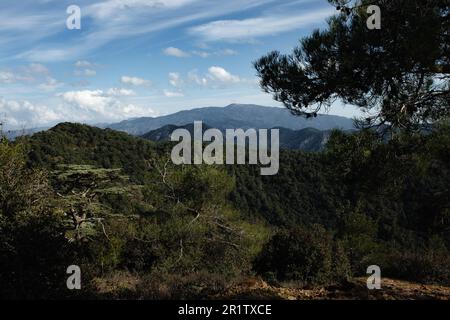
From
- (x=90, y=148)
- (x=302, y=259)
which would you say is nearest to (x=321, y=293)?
(x=302, y=259)

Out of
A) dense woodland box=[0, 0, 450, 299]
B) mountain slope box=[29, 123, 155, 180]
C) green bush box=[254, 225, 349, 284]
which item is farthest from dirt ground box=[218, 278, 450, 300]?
mountain slope box=[29, 123, 155, 180]

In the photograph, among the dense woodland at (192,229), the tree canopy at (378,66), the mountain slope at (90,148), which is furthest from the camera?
the mountain slope at (90,148)

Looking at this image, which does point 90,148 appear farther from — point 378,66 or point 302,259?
point 378,66

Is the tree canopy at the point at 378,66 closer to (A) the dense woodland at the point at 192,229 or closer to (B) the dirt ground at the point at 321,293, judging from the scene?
(A) the dense woodland at the point at 192,229

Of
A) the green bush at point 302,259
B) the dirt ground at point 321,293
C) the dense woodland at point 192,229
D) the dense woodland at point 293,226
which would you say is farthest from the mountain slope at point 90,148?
the dirt ground at point 321,293

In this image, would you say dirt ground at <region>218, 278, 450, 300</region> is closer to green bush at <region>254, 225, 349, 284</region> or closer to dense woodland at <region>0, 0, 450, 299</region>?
dense woodland at <region>0, 0, 450, 299</region>

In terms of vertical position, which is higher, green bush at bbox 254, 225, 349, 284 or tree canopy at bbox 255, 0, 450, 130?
tree canopy at bbox 255, 0, 450, 130

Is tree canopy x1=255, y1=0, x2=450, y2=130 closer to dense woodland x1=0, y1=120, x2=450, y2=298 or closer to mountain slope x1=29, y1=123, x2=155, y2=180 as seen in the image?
dense woodland x1=0, y1=120, x2=450, y2=298

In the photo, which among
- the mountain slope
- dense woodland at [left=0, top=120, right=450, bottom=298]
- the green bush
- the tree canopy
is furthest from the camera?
the mountain slope

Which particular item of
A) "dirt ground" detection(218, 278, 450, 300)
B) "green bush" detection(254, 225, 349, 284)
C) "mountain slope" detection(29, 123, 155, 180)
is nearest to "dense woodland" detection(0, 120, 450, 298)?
"green bush" detection(254, 225, 349, 284)

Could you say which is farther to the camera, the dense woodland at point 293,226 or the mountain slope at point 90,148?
the mountain slope at point 90,148

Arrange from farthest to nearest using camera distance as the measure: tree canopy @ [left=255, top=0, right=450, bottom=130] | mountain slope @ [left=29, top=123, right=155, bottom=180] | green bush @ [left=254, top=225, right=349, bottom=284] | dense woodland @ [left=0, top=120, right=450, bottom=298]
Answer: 1. mountain slope @ [left=29, top=123, right=155, bottom=180]
2. green bush @ [left=254, top=225, right=349, bottom=284]
3. dense woodland @ [left=0, top=120, right=450, bottom=298]
4. tree canopy @ [left=255, top=0, right=450, bottom=130]

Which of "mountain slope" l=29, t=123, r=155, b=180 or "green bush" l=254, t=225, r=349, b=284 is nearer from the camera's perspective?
"green bush" l=254, t=225, r=349, b=284

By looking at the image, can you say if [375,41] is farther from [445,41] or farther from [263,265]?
[263,265]
